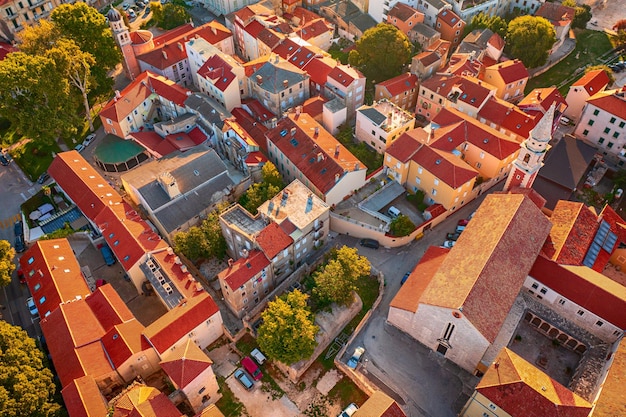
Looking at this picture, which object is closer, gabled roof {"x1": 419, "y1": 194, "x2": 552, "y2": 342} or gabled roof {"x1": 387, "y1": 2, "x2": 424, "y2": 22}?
gabled roof {"x1": 419, "y1": 194, "x2": 552, "y2": 342}

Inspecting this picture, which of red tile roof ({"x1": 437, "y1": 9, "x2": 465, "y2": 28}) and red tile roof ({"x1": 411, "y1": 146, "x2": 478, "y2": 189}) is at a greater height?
red tile roof ({"x1": 437, "y1": 9, "x2": 465, "y2": 28})

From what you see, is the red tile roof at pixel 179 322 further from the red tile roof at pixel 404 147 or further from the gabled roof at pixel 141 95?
the gabled roof at pixel 141 95

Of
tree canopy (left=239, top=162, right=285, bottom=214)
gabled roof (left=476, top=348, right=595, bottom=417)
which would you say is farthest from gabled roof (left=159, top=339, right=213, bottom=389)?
gabled roof (left=476, top=348, right=595, bottom=417)

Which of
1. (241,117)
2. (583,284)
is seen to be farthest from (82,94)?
(583,284)

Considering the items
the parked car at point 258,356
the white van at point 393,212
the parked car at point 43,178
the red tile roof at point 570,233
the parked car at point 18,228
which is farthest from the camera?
the parked car at point 43,178

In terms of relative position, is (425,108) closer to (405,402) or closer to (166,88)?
(166,88)

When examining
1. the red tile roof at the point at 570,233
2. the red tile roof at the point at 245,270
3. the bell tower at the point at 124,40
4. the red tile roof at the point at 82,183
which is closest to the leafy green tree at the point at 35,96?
the red tile roof at the point at 82,183

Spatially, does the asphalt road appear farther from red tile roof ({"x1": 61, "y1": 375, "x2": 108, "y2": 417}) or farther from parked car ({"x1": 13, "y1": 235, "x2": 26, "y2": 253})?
parked car ({"x1": 13, "y1": 235, "x2": 26, "y2": 253})

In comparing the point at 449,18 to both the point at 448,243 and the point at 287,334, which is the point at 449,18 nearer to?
the point at 448,243
